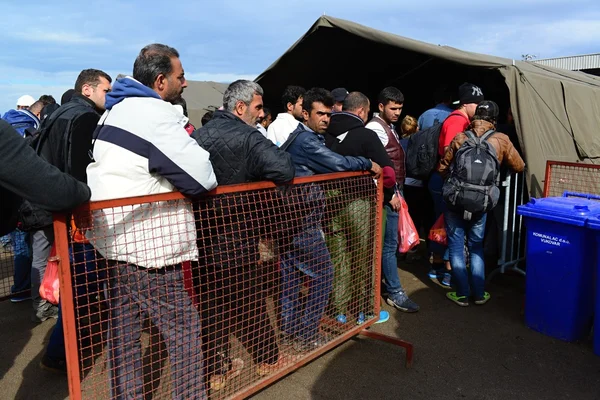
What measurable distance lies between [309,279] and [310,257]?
6.8 inches

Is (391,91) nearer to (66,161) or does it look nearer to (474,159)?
(474,159)

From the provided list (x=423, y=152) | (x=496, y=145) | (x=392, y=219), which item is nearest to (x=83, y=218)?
(x=392, y=219)

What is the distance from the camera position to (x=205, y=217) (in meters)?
2.44

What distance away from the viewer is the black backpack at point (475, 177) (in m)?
3.77

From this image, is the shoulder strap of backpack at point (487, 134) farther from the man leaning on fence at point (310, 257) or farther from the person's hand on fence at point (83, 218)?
the person's hand on fence at point (83, 218)

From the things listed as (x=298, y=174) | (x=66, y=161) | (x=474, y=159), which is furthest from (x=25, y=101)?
(x=474, y=159)

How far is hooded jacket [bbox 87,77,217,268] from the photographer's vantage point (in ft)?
6.59

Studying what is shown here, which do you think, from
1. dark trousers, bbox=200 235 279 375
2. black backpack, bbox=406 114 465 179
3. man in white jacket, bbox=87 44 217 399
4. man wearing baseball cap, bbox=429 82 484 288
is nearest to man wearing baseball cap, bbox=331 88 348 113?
black backpack, bbox=406 114 465 179

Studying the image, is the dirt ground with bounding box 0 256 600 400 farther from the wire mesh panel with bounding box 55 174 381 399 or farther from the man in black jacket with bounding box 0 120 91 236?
the man in black jacket with bounding box 0 120 91 236

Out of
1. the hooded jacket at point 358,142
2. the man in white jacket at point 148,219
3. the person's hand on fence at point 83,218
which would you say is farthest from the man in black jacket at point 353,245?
the person's hand on fence at point 83,218

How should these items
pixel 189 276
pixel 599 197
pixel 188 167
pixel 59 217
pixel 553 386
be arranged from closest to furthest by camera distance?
pixel 59 217 < pixel 188 167 < pixel 189 276 < pixel 553 386 < pixel 599 197

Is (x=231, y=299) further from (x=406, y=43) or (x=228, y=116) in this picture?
(x=406, y=43)

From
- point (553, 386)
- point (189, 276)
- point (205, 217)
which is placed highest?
point (205, 217)

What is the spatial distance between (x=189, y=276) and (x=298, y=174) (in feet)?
3.68
